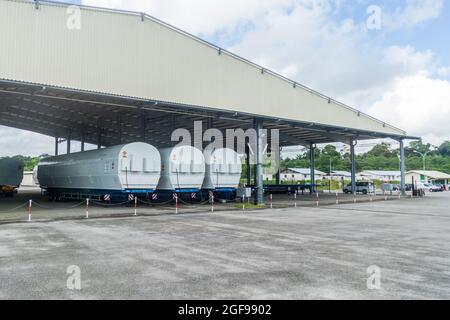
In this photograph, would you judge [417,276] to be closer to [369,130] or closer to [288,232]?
[288,232]

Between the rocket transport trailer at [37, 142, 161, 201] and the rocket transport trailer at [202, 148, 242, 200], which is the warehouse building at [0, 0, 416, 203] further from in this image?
the rocket transport trailer at [37, 142, 161, 201]

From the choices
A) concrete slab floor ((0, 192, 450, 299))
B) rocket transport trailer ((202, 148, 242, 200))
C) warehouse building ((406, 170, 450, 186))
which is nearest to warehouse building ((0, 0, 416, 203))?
rocket transport trailer ((202, 148, 242, 200))

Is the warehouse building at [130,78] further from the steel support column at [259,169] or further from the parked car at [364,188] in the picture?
the parked car at [364,188]

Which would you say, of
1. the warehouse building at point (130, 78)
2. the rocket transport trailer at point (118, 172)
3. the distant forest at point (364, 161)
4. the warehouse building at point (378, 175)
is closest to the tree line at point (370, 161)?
the distant forest at point (364, 161)

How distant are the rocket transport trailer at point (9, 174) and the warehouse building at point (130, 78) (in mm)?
4891

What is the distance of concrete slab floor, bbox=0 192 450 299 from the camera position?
5.86 m

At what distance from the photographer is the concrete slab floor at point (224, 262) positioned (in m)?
5.86

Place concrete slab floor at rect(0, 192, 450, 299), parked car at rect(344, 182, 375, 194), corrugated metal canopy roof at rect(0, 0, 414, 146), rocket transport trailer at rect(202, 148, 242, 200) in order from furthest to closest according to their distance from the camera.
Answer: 1. parked car at rect(344, 182, 375, 194)
2. rocket transport trailer at rect(202, 148, 242, 200)
3. corrugated metal canopy roof at rect(0, 0, 414, 146)
4. concrete slab floor at rect(0, 192, 450, 299)

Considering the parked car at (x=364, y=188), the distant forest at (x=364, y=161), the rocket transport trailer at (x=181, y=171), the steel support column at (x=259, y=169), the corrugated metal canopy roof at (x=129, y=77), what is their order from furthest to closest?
the distant forest at (x=364, y=161)
the parked car at (x=364, y=188)
the steel support column at (x=259, y=169)
the rocket transport trailer at (x=181, y=171)
the corrugated metal canopy roof at (x=129, y=77)

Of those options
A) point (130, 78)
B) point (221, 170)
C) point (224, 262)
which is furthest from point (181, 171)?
point (224, 262)

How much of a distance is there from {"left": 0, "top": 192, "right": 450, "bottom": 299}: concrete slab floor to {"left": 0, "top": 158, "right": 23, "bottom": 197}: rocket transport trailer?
2471cm

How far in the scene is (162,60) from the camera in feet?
68.2
